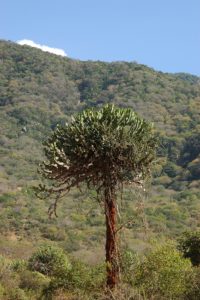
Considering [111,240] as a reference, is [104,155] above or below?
above

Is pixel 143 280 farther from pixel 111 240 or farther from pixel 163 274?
pixel 111 240

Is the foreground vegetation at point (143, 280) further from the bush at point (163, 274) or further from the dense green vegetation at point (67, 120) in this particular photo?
the dense green vegetation at point (67, 120)

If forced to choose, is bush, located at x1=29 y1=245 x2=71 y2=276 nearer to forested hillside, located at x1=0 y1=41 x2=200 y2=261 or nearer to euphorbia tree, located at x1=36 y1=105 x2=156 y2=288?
forested hillside, located at x1=0 y1=41 x2=200 y2=261

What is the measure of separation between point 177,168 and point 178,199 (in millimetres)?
9783

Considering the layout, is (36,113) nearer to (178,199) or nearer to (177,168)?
(177,168)

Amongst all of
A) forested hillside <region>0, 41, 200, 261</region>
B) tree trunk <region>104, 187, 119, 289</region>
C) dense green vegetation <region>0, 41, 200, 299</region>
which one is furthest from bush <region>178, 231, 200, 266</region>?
tree trunk <region>104, 187, 119, 289</region>

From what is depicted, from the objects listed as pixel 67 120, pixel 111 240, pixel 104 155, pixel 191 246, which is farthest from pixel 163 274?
pixel 67 120

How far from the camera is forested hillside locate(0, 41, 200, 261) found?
60062 mm

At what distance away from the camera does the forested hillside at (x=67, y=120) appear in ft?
197

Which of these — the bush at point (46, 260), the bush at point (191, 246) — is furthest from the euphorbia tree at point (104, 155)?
the bush at point (46, 260)

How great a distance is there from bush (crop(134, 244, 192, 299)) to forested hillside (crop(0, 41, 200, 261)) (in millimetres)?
1563

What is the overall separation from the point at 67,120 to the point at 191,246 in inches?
2882

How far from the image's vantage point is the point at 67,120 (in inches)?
4026

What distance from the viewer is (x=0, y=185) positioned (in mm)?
77188
